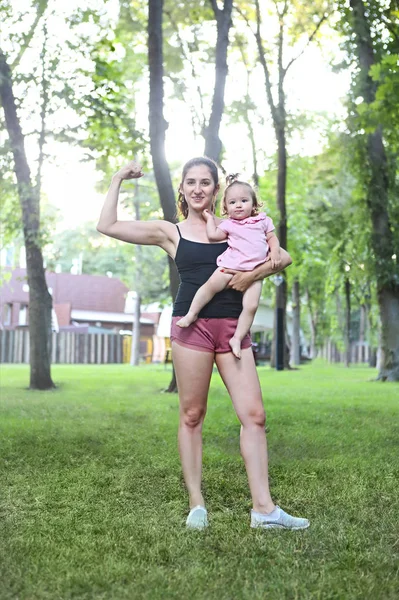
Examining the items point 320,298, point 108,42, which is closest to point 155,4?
point 108,42

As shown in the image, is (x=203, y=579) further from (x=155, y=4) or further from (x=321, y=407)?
(x=155, y=4)

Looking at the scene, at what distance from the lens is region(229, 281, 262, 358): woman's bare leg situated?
4.42 m

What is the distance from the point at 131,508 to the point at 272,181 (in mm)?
28966

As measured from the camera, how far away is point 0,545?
4062 mm

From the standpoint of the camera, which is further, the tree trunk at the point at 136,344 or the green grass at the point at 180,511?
the tree trunk at the point at 136,344

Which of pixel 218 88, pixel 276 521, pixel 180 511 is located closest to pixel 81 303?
pixel 218 88

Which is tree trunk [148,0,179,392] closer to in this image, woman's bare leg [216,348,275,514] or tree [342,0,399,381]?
tree [342,0,399,381]

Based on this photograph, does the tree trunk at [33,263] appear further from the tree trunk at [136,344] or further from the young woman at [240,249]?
the tree trunk at [136,344]

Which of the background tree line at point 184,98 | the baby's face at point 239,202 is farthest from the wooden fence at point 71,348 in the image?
the baby's face at point 239,202

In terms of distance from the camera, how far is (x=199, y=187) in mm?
4699

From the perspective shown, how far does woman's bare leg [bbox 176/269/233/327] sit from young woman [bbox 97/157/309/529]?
0.06 meters

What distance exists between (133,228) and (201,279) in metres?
0.60

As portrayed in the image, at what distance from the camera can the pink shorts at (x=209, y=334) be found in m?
4.50

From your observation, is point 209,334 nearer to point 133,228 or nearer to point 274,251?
point 274,251
